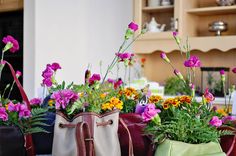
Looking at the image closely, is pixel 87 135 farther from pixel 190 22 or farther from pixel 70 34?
pixel 190 22

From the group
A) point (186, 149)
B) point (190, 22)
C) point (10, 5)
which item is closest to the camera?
point (186, 149)

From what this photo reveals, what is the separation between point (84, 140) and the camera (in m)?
0.67

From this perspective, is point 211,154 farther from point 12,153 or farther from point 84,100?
point 12,153

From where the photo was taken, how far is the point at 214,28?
3.29m

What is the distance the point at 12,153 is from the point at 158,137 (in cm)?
28

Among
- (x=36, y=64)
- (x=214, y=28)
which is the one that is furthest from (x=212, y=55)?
(x=36, y=64)

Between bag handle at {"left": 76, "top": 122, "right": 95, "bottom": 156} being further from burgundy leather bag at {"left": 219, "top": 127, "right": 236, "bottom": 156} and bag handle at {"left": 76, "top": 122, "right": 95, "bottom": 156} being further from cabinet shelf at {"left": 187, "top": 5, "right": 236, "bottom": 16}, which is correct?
cabinet shelf at {"left": 187, "top": 5, "right": 236, "bottom": 16}

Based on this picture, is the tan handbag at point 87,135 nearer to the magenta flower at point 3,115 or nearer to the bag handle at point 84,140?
the bag handle at point 84,140

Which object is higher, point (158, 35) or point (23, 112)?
point (158, 35)

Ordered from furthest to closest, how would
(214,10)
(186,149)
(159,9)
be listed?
(159,9)
(214,10)
(186,149)

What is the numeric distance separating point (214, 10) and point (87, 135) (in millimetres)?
2800

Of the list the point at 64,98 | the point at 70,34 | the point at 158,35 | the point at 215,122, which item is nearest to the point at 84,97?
the point at 64,98

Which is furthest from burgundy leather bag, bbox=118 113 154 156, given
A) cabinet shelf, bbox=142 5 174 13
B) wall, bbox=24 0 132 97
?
cabinet shelf, bbox=142 5 174 13

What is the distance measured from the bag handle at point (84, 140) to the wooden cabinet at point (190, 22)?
2.63 m
